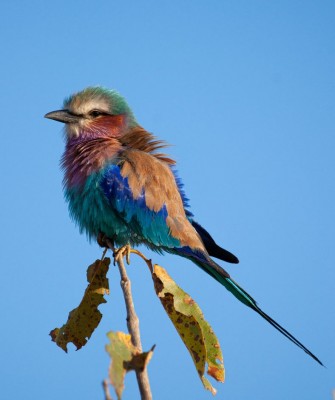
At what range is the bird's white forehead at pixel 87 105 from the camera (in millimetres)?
4695

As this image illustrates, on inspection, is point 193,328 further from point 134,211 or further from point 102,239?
point 102,239

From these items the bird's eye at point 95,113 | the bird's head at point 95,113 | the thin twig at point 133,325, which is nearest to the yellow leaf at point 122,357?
the thin twig at point 133,325

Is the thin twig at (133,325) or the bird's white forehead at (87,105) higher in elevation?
the bird's white forehead at (87,105)

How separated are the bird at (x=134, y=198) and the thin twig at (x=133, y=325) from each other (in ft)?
3.23

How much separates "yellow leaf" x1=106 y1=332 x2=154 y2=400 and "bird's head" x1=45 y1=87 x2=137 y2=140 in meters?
2.72

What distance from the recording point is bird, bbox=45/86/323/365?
4141 millimetres

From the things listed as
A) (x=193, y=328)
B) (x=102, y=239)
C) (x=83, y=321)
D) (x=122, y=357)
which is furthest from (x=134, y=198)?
(x=122, y=357)

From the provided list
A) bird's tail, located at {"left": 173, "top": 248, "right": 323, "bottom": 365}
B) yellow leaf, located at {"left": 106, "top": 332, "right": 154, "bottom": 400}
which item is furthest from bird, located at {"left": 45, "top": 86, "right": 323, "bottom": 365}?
yellow leaf, located at {"left": 106, "top": 332, "right": 154, "bottom": 400}

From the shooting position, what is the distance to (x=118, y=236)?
4.30m

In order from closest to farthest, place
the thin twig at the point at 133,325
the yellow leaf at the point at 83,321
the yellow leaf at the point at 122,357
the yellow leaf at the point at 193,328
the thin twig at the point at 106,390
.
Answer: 1. the thin twig at the point at 106,390
2. the yellow leaf at the point at 122,357
3. the thin twig at the point at 133,325
4. the yellow leaf at the point at 193,328
5. the yellow leaf at the point at 83,321

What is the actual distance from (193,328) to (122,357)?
3.30 feet

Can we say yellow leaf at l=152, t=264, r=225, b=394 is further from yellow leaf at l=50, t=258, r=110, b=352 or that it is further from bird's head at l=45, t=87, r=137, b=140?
bird's head at l=45, t=87, r=137, b=140

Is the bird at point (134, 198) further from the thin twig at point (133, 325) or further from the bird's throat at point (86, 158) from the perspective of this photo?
the thin twig at point (133, 325)

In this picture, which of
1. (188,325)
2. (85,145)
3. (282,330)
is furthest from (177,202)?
(188,325)
